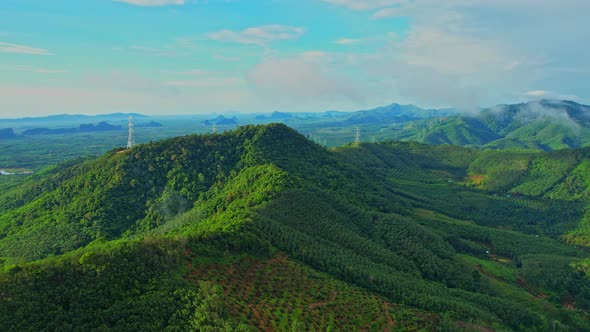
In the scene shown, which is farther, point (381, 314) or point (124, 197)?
point (124, 197)

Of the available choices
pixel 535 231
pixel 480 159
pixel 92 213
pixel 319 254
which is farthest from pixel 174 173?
pixel 480 159

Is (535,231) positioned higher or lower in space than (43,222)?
lower

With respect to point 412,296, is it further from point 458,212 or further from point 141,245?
point 458,212

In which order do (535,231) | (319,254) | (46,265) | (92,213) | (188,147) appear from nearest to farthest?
1. (46,265)
2. (319,254)
3. (92,213)
4. (188,147)
5. (535,231)

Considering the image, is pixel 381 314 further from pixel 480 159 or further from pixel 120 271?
pixel 480 159

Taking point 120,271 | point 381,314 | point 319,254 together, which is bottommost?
point 381,314

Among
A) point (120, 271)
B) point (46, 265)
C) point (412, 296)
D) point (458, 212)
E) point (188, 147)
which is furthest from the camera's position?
point (458, 212)
